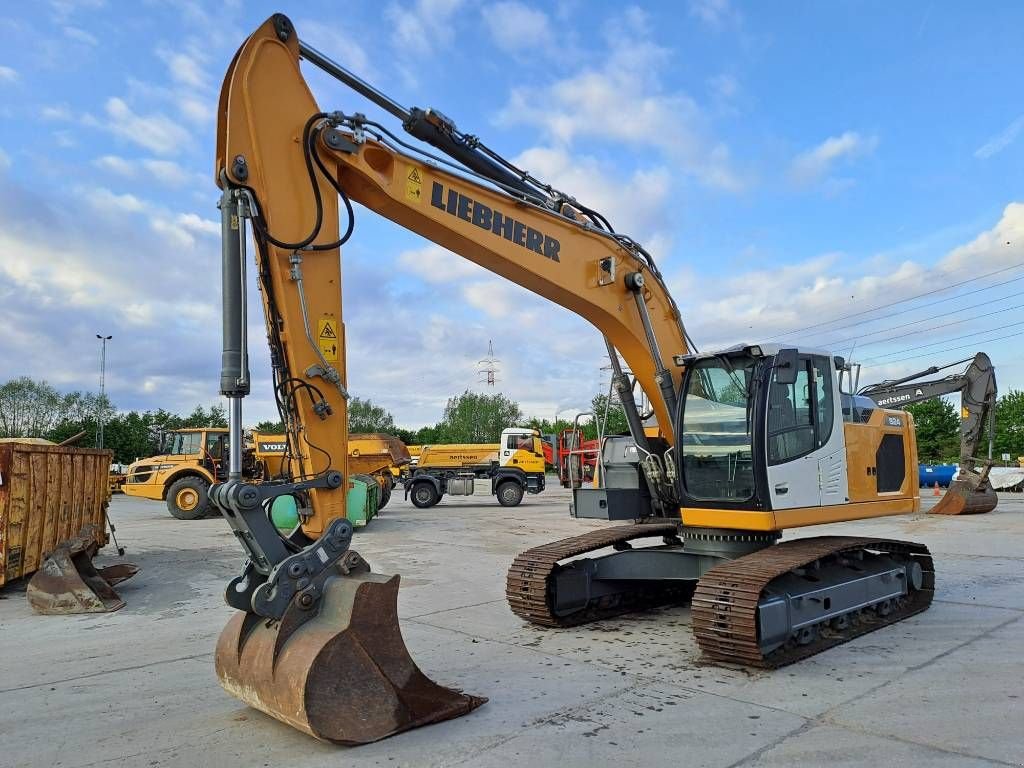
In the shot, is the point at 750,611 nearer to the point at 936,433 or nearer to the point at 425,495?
the point at 425,495

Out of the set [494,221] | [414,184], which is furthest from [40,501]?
[494,221]

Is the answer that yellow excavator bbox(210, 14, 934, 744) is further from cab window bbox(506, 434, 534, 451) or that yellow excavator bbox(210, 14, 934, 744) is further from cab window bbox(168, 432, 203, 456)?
cab window bbox(506, 434, 534, 451)

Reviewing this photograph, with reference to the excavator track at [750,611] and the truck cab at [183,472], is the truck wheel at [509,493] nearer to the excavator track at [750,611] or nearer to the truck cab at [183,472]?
the truck cab at [183,472]

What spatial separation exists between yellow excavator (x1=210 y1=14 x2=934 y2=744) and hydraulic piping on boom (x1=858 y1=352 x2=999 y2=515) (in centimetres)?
1326

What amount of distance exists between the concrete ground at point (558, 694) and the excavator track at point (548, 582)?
0.19 m

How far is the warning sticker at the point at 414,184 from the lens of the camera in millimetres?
5426

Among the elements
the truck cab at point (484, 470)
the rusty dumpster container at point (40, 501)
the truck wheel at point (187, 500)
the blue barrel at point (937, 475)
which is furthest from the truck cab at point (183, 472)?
the blue barrel at point (937, 475)

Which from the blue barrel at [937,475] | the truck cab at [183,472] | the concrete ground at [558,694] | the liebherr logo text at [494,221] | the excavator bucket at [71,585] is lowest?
the concrete ground at [558,694]

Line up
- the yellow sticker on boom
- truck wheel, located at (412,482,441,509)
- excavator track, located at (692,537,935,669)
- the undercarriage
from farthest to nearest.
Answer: truck wheel, located at (412,482,441,509) → the undercarriage → excavator track, located at (692,537,935,669) → the yellow sticker on boom

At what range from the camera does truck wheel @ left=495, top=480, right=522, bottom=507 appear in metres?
24.5

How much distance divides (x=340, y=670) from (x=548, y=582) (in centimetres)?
298

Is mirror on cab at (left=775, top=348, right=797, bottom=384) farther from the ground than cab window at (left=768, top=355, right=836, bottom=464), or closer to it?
farther from the ground

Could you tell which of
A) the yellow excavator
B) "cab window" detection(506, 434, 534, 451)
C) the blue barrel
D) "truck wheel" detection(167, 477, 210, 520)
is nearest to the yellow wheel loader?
"truck wheel" detection(167, 477, 210, 520)

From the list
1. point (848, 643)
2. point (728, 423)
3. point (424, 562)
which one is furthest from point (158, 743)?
point (424, 562)
